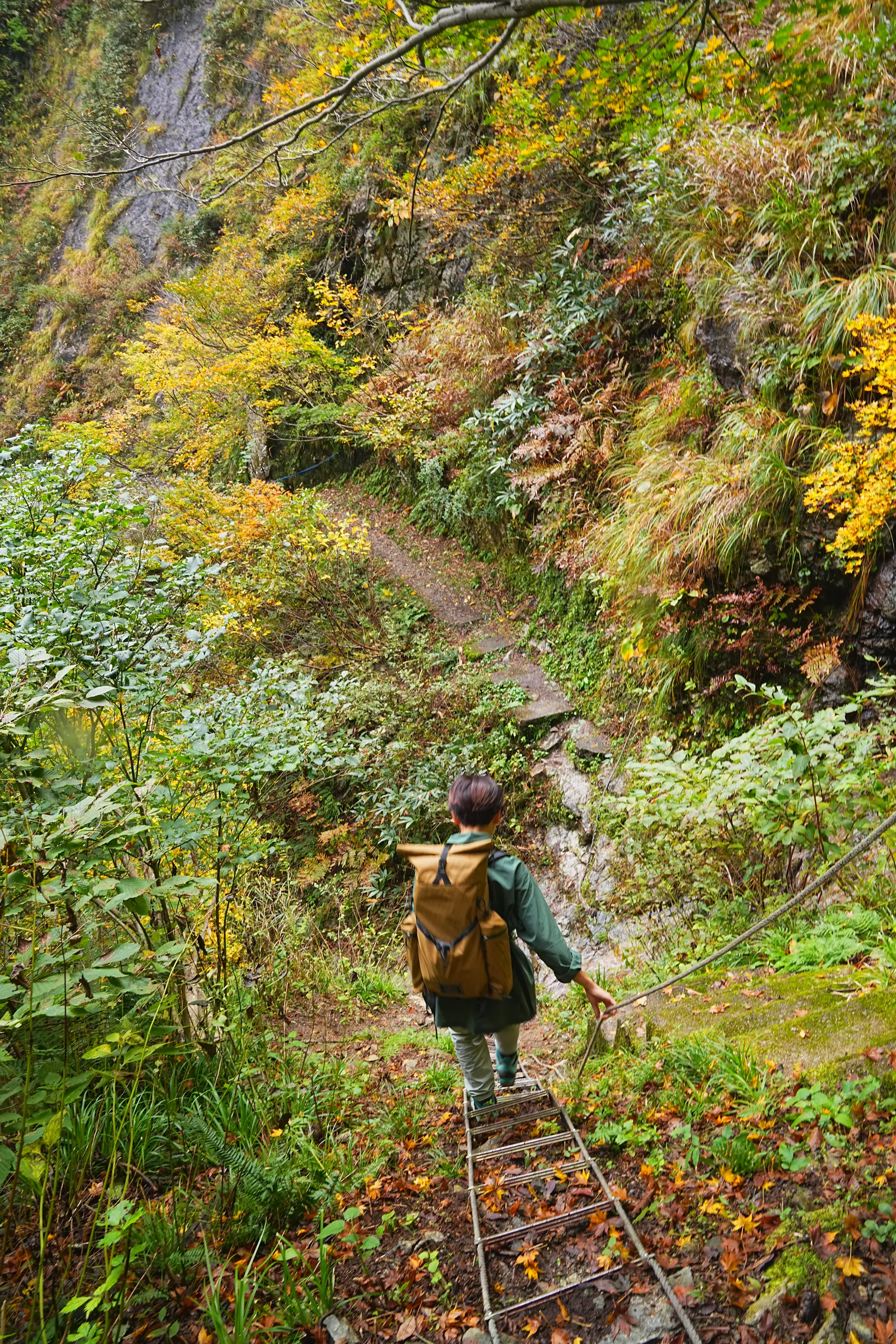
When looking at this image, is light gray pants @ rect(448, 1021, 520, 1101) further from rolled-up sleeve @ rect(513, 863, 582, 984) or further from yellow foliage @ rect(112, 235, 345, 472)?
yellow foliage @ rect(112, 235, 345, 472)

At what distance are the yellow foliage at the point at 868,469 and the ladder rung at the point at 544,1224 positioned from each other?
3399 mm

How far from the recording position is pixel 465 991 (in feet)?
8.15

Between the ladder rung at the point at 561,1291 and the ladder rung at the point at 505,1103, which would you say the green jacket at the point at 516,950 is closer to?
the ladder rung at the point at 505,1103

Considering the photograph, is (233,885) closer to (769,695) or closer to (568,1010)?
(568,1010)

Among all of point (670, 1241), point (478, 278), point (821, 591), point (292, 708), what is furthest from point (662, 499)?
point (478, 278)

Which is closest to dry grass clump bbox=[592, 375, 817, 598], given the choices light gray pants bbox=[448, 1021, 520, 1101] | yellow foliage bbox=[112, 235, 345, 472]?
light gray pants bbox=[448, 1021, 520, 1101]

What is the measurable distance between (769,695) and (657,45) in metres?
3.16

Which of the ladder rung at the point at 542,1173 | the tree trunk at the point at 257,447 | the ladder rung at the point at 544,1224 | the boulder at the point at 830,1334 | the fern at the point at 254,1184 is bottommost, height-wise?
the ladder rung at the point at 542,1173

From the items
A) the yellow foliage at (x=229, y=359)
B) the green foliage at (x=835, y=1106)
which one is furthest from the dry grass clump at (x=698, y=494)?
the yellow foliage at (x=229, y=359)

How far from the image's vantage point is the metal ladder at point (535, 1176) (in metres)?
1.91

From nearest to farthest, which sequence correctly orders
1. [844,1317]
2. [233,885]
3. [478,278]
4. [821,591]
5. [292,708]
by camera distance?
[844,1317] → [233,885] → [292,708] → [821,591] → [478,278]

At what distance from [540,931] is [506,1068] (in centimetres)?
99

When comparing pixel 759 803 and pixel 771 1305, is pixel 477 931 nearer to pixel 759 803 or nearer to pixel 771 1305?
pixel 771 1305

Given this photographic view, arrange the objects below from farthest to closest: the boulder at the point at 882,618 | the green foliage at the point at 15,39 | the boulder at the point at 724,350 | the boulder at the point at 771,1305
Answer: the green foliage at the point at 15,39 < the boulder at the point at 724,350 < the boulder at the point at 882,618 < the boulder at the point at 771,1305
